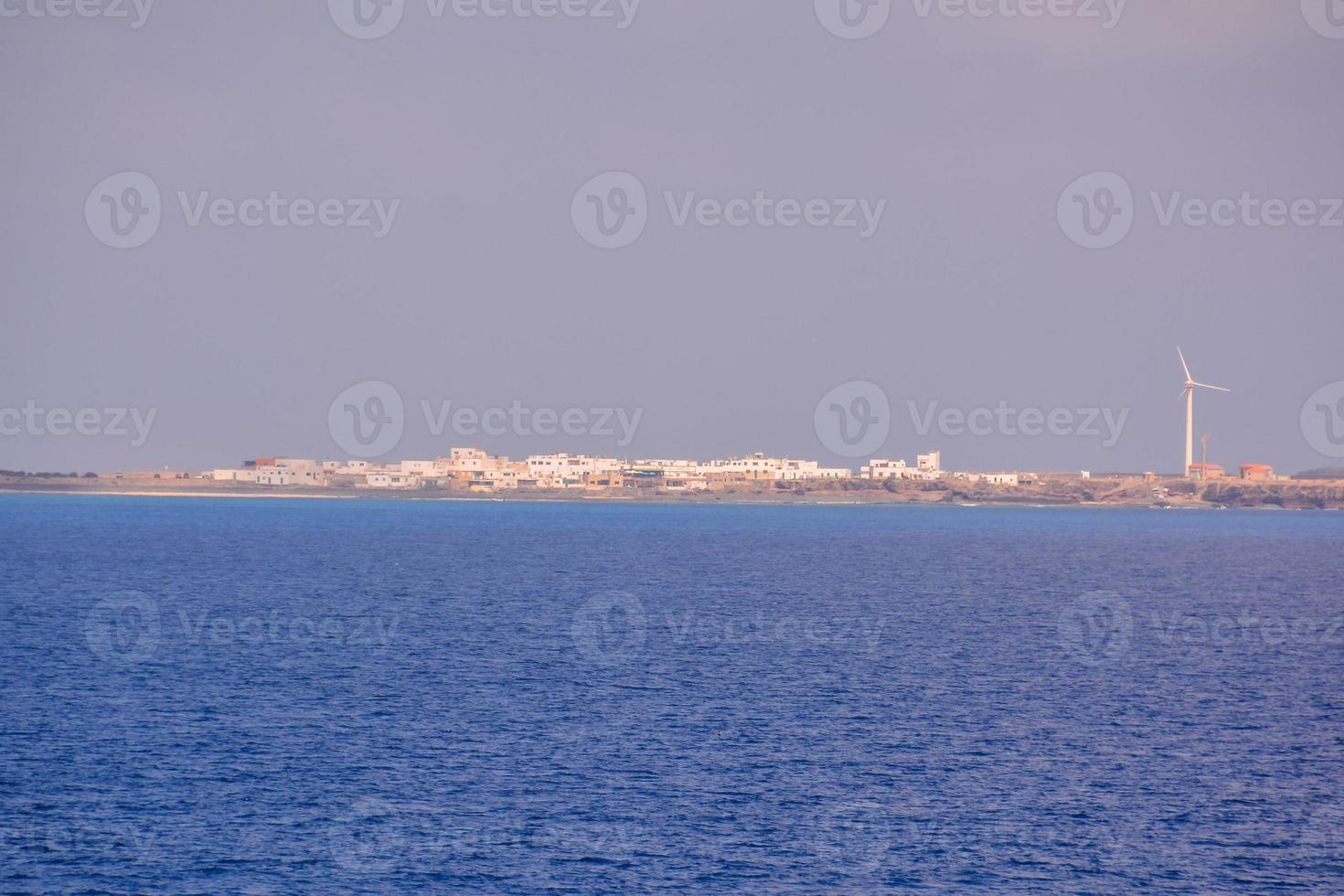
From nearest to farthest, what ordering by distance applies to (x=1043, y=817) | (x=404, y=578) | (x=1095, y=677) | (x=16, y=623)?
1. (x=1043, y=817)
2. (x=1095, y=677)
3. (x=16, y=623)
4. (x=404, y=578)

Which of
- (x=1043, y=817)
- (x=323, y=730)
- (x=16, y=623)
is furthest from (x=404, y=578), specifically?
(x=1043, y=817)

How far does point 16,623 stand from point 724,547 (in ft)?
312

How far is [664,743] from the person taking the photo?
1716 inches

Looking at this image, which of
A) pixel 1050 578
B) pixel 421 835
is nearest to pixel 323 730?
pixel 421 835

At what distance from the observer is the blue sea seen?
32.4 m

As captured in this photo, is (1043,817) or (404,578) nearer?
(1043,817)

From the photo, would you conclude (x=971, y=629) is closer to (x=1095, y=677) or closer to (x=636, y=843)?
(x=1095, y=677)

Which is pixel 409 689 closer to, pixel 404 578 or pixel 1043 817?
pixel 1043 817

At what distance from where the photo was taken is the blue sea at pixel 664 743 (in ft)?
106

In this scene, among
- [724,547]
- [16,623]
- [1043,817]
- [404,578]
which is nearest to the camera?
[1043,817]

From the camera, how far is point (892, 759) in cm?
4181

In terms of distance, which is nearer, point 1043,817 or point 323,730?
point 1043,817

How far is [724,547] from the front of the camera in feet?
515

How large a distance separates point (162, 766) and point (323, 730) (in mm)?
6449
